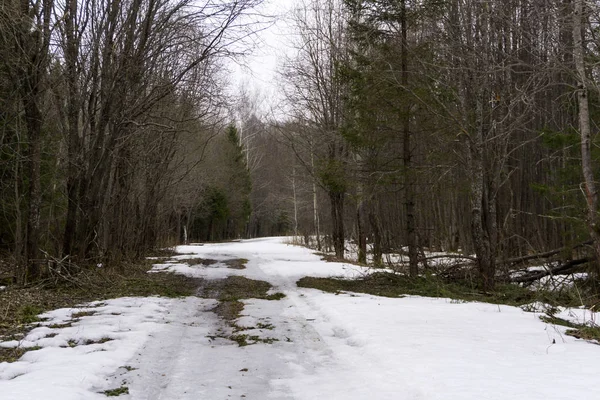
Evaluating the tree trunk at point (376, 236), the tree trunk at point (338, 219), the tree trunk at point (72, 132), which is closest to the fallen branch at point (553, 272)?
the tree trunk at point (376, 236)

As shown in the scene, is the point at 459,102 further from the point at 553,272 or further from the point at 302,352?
the point at 302,352

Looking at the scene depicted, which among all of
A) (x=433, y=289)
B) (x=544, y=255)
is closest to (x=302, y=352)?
(x=433, y=289)

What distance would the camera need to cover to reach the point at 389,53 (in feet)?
40.1

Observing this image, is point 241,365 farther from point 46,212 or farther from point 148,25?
point 46,212

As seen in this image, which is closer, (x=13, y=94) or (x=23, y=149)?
(x=13, y=94)

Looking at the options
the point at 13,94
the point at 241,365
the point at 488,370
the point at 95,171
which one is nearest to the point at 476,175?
the point at 488,370

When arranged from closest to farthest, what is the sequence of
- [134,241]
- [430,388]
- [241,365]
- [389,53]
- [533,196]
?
1. [430,388]
2. [241,365]
3. [389,53]
4. [134,241]
5. [533,196]

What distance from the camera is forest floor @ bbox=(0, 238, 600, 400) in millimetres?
4133

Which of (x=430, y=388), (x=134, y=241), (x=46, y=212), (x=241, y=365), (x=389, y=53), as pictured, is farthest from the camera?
(x=134, y=241)

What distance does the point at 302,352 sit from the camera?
5.57 meters

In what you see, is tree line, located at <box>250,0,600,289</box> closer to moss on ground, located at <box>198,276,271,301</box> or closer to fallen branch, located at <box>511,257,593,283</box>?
fallen branch, located at <box>511,257,593,283</box>

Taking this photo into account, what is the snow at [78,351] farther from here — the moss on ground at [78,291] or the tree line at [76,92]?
the tree line at [76,92]

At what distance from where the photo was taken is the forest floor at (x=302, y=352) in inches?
163

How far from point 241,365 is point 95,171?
7499mm
